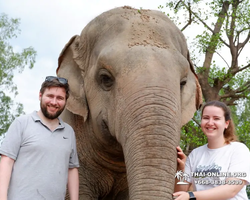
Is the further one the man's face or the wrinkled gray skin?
the man's face

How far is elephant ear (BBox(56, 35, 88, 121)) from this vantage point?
4.50 metres

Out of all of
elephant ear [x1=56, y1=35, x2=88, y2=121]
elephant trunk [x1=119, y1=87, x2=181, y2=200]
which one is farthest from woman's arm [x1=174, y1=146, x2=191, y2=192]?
elephant ear [x1=56, y1=35, x2=88, y2=121]

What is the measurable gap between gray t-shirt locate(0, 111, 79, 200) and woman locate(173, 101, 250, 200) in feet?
3.26

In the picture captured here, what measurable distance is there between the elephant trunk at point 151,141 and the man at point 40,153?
0.58 metres

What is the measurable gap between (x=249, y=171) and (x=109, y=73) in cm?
160

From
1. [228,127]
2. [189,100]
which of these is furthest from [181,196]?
[189,100]

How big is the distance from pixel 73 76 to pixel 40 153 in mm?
1562

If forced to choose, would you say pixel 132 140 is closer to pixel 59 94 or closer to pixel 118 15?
pixel 59 94

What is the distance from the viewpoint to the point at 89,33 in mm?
4629

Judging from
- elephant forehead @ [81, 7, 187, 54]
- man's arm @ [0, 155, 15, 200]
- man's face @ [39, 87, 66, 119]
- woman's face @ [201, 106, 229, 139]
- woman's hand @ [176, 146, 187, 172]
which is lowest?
man's arm @ [0, 155, 15, 200]

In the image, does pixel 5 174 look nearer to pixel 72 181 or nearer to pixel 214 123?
pixel 72 181

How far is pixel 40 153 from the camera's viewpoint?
3342 mm

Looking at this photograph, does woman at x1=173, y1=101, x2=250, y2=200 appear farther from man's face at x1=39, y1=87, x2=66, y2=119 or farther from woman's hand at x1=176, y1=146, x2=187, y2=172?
man's face at x1=39, y1=87, x2=66, y2=119

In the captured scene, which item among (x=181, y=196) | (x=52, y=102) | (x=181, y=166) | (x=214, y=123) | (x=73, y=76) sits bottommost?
(x=181, y=196)
